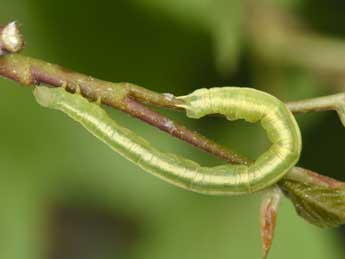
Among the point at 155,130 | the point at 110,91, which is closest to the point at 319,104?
the point at 110,91

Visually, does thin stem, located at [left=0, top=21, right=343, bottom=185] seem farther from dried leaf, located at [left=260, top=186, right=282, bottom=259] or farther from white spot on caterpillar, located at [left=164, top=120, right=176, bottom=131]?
dried leaf, located at [left=260, top=186, right=282, bottom=259]

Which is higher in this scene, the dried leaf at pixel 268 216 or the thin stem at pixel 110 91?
the thin stem at pixel 110 91

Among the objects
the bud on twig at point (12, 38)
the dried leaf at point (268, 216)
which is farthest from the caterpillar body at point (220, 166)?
the bud on twig at point (12, 38)

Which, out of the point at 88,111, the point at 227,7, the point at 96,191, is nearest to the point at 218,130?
the point at 96,191

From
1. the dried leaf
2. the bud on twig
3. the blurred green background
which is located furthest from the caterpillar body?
the blurred green background

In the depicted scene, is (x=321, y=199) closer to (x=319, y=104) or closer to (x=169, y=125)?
(x=319, y=104)

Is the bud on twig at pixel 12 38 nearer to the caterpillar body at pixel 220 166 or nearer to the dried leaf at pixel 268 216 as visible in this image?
the caterpillar body at pixel 220 166
